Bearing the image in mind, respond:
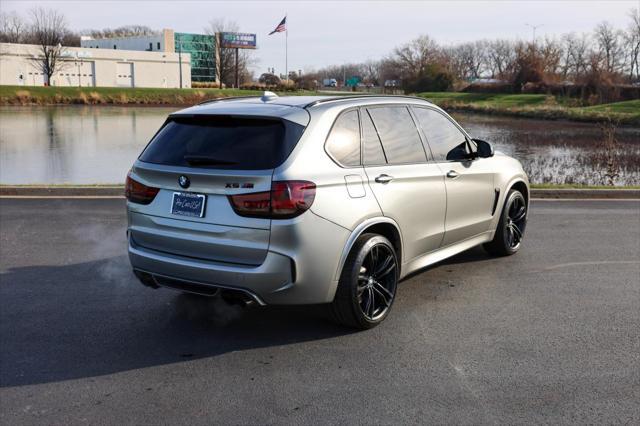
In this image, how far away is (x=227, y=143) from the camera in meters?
4.90

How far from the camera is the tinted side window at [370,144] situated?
535 cm

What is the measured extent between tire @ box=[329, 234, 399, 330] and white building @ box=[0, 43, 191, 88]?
289 feet

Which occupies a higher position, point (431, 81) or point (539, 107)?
point (431, 81)

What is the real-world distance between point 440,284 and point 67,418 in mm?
3780

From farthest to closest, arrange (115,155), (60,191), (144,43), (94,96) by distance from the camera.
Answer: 1. (144,43)
2. (94,96)
3. (115,155)
4. (60,191)

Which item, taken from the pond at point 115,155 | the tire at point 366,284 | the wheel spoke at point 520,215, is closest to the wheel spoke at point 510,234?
the wheel spoke at point 520,215

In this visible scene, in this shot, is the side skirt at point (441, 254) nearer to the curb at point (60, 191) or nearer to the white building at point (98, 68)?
the curb at point (60, 191)

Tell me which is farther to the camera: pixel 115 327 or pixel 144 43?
pixel 144 43

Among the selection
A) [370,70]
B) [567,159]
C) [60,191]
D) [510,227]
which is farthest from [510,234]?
[370,70]

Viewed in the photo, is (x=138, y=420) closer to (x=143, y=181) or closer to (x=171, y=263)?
(x=171, y=263)

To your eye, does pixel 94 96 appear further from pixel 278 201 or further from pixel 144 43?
pixel 278 201

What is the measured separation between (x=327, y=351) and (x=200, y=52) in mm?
120398

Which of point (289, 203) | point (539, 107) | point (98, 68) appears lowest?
point (289, 203)

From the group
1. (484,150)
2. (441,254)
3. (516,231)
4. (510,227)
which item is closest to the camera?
(441,254)
